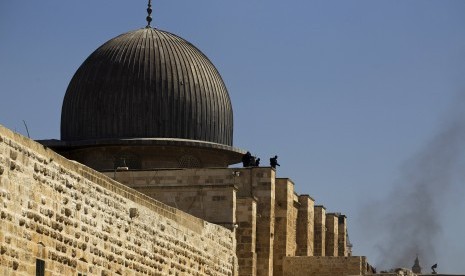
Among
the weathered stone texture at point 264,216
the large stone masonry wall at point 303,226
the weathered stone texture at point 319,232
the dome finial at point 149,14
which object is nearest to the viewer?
the weathered stone texture at point 264,216

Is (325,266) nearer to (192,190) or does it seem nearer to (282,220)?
(282,220)

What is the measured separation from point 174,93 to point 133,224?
1484cm

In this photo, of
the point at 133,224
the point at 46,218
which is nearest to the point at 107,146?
the point at 133,224

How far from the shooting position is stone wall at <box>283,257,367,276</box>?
35.7 m

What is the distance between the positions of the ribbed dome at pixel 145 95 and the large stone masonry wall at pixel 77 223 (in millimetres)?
10781

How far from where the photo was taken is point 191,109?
1468 inches

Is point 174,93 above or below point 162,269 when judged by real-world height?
above

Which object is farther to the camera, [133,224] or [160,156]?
[160,156]

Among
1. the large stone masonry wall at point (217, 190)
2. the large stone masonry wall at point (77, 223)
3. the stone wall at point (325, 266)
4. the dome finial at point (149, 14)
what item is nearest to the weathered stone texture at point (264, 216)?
the large stone masonry wall at point (217, 190)

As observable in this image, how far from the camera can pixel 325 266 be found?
35.9 metres

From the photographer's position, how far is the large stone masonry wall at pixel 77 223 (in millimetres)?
17688

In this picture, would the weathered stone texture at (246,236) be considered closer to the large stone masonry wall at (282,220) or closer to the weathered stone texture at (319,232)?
the large stone masonry wall at (282,220)

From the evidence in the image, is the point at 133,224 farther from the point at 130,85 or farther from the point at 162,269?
the point at 130,85

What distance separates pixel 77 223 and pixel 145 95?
17.1 m
